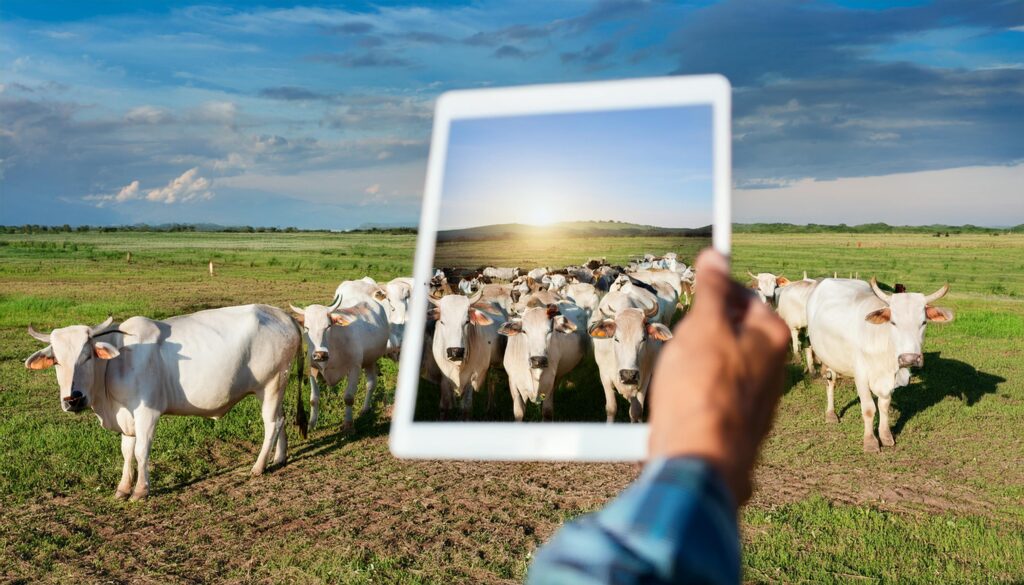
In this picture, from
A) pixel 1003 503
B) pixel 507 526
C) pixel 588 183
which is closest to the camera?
pixel 588 183

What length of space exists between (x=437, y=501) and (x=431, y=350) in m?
1.92

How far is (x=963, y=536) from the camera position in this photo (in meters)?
7.80

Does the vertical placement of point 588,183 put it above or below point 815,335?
above

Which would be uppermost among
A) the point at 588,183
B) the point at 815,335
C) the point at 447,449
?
the point at 588,183

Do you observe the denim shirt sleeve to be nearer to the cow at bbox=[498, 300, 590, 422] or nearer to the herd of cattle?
the herd of cattle

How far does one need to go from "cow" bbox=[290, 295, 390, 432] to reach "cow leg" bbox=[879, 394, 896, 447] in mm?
7612

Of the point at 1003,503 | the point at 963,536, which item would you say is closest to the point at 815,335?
the point at 1003,503

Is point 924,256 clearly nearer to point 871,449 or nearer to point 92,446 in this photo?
point 871,449

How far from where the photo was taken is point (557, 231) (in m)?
2.75

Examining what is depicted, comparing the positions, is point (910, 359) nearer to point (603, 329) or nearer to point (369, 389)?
point (603, 329)

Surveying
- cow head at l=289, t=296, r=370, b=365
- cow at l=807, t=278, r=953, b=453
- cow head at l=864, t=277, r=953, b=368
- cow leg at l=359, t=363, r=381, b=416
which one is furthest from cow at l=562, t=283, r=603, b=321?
cow head at l=864, t=277, r=953, b=368

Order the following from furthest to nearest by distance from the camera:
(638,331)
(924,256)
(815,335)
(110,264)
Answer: (924,256), (110,264), (815,335), (638,331)

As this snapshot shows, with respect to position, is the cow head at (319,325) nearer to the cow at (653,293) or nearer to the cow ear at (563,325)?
the cow at (653,293)

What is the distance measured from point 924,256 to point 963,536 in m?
65.2
